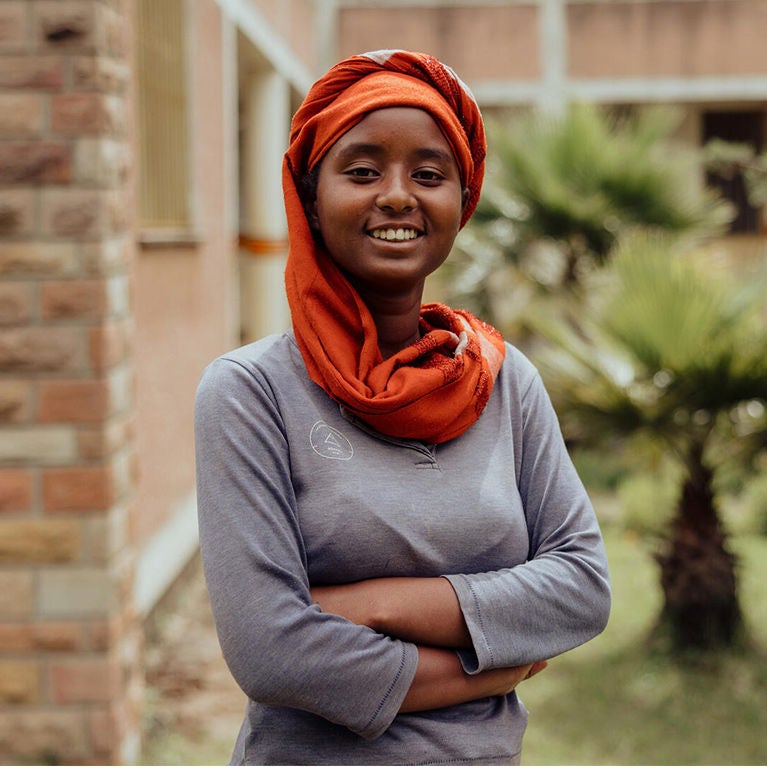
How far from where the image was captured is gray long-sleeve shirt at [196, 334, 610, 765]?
1577mm

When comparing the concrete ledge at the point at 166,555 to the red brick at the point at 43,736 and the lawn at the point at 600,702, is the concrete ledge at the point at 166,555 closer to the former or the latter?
the lawn at the point at 600,702

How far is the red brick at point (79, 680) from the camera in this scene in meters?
3.74

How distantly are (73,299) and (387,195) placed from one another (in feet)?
7.28

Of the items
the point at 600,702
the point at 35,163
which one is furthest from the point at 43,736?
the point at 600,702

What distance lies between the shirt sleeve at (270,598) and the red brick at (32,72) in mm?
2319

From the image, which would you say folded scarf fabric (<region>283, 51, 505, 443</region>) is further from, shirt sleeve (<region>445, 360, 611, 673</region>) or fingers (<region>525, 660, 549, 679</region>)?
fingers (<region>525, 660, 549, 679</region>)

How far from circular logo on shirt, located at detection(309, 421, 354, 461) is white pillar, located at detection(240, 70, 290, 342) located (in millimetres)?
10059

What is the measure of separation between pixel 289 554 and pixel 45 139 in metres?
2.44

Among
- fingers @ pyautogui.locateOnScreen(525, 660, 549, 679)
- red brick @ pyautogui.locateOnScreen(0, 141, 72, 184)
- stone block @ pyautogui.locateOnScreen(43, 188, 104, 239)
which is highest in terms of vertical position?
red brick @ pyautogui.locateOnScreen(0, 141, 72, 184)

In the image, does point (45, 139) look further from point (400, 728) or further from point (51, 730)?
point (400, 728)

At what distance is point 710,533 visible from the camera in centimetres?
602

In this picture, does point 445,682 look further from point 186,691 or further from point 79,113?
point 186,691

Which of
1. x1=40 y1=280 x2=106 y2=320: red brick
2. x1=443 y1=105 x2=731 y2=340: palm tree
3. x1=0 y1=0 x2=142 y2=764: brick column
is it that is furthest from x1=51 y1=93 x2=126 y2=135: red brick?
x1=443 y1=105 x2=731 y2=340: palm tree

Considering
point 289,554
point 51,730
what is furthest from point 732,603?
point 289,554
